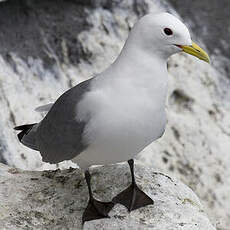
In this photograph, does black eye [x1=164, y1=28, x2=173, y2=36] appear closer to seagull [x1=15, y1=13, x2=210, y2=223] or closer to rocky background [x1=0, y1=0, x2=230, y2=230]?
seagull [x1=15, y1=13, x2=210, y2=223]

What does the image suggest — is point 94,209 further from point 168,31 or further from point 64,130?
point 168,31

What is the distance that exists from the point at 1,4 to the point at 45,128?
5.97 ft

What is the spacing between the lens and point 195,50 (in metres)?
2.94

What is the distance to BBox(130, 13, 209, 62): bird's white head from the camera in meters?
2.87

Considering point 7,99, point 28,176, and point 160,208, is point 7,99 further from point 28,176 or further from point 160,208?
point 160,208

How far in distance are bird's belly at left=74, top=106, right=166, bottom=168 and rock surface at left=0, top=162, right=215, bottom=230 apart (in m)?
0.35

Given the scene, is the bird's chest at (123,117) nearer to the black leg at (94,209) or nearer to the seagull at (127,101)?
the seagull at (127,101)

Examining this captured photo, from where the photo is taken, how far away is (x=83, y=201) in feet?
10.8

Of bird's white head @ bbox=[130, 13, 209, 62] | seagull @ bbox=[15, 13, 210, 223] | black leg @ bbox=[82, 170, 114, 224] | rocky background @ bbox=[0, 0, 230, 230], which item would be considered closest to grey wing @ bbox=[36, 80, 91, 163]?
seagull @ bbox=[15, 13, 210, 223]

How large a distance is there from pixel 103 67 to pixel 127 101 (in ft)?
6.71

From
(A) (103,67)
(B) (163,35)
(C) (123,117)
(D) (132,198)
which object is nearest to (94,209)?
(D) (132,198)

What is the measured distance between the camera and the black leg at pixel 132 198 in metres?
3.15

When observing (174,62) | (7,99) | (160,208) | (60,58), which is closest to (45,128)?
(160,208)

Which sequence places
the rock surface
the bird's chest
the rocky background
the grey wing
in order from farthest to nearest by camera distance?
the rocky background
the rock surface
the grey wing
the bird's chest
